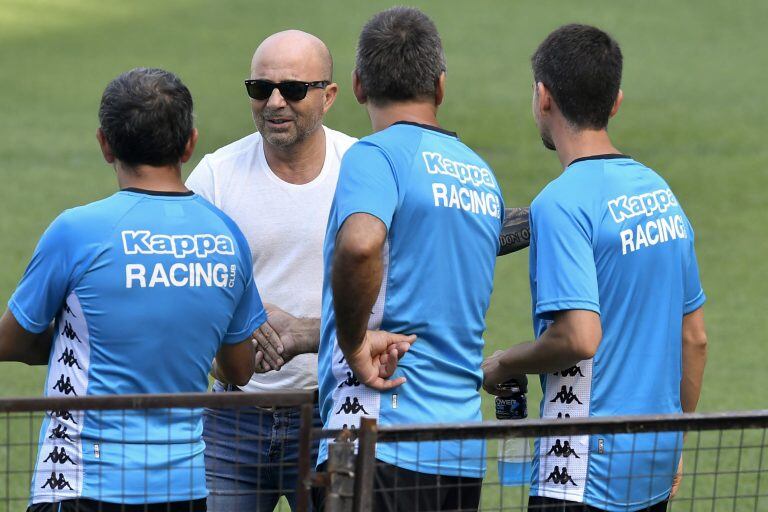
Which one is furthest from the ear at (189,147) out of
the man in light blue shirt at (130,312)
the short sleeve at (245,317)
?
the short sleeve at (245,317)

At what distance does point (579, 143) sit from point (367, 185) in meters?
0.73

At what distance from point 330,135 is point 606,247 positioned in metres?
1.60

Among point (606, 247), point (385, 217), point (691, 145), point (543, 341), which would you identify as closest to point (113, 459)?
point (385, 217)

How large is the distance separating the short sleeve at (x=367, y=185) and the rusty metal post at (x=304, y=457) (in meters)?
0.69

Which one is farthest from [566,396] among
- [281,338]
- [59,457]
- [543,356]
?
[59,457]

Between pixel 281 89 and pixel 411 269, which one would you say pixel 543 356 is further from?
pixel 281 89

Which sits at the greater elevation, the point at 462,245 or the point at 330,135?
the point at 330,135

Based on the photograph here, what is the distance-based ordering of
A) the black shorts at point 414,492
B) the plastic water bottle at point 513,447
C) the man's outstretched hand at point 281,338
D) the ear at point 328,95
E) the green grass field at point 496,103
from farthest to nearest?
1. the green grass field at point 496,103
2. the ear at point 328,95
3. the man's outstretched hand at point 281,338
4. the black shorts at point 414,492
5. the plastic water bottle at point 513,447

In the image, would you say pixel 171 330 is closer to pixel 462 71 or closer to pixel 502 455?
pixel 502 455

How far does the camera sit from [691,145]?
771 inches

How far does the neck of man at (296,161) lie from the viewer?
192 inches

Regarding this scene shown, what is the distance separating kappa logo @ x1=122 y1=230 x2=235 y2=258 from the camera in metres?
3.55

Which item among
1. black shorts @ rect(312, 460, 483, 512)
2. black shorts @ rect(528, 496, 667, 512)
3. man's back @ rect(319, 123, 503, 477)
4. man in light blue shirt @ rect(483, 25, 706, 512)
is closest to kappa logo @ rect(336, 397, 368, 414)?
man's back @ rect(319, 123, 503, 477)

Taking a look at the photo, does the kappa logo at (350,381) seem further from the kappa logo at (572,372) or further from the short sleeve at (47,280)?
the short sleeve at (47,280)
